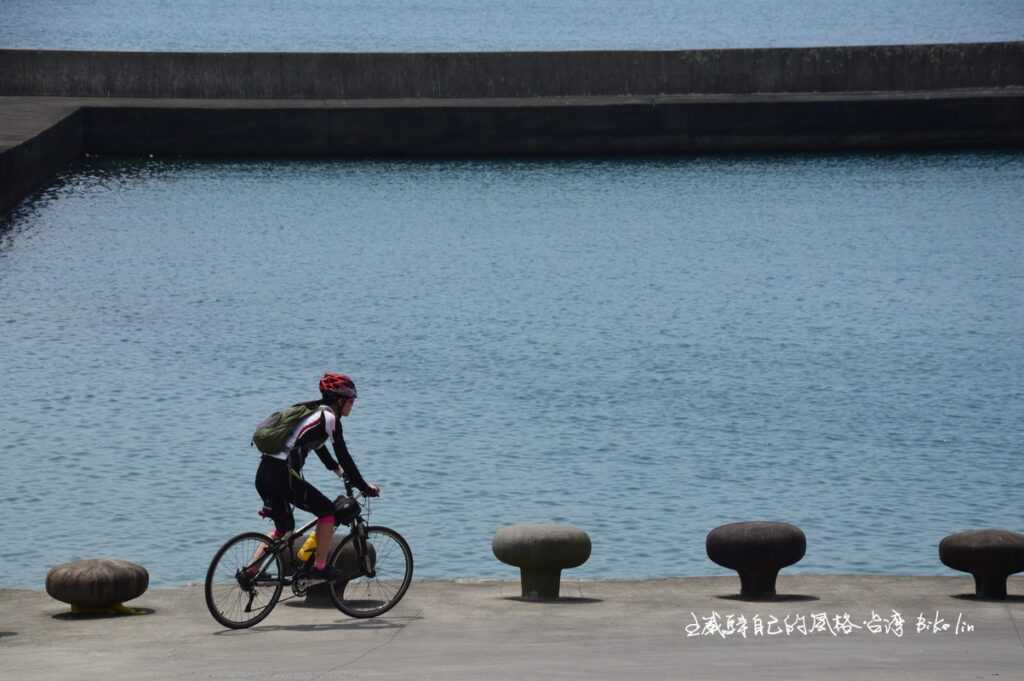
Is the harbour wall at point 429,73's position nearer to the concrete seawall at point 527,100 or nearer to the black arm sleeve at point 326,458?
the concrete seawall at point 527,100

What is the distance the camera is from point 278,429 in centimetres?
1103

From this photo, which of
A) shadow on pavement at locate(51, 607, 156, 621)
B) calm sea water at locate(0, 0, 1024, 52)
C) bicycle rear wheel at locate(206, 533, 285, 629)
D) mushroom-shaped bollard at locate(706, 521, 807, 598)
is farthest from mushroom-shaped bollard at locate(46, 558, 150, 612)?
calm sea water at locate(0, 0, 1024, 52)

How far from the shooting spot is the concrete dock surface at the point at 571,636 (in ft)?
32.1

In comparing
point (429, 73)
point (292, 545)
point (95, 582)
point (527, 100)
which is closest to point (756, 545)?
point (292, 545)

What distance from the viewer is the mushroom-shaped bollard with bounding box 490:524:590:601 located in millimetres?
11727

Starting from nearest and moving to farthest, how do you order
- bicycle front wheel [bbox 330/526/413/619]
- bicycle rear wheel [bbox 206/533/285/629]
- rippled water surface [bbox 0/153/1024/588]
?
bicycle rear wheel [bbox 206/533/285/629] < bicycle front wheel [bbox 330/526/413/619] < rippled water surface [bbox 0/153/1024/588]

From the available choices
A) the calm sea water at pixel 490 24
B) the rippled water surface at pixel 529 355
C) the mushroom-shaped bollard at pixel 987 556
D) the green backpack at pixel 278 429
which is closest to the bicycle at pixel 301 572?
the green backpack at pixel 278 429

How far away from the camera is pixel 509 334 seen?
26344 millimetres

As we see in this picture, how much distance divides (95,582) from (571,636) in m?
2.95

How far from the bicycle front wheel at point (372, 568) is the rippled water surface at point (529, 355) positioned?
3.75 meters

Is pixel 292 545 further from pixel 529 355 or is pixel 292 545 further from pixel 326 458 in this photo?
pixel 529 355

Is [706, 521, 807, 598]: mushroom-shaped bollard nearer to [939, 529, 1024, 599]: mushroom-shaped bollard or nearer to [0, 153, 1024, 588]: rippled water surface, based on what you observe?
[939, 529, 1024, 599]: mushroom-shaped bollard

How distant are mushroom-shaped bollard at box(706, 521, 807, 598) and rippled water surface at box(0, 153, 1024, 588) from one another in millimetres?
3763

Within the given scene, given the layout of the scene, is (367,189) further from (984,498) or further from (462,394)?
(984,498)
